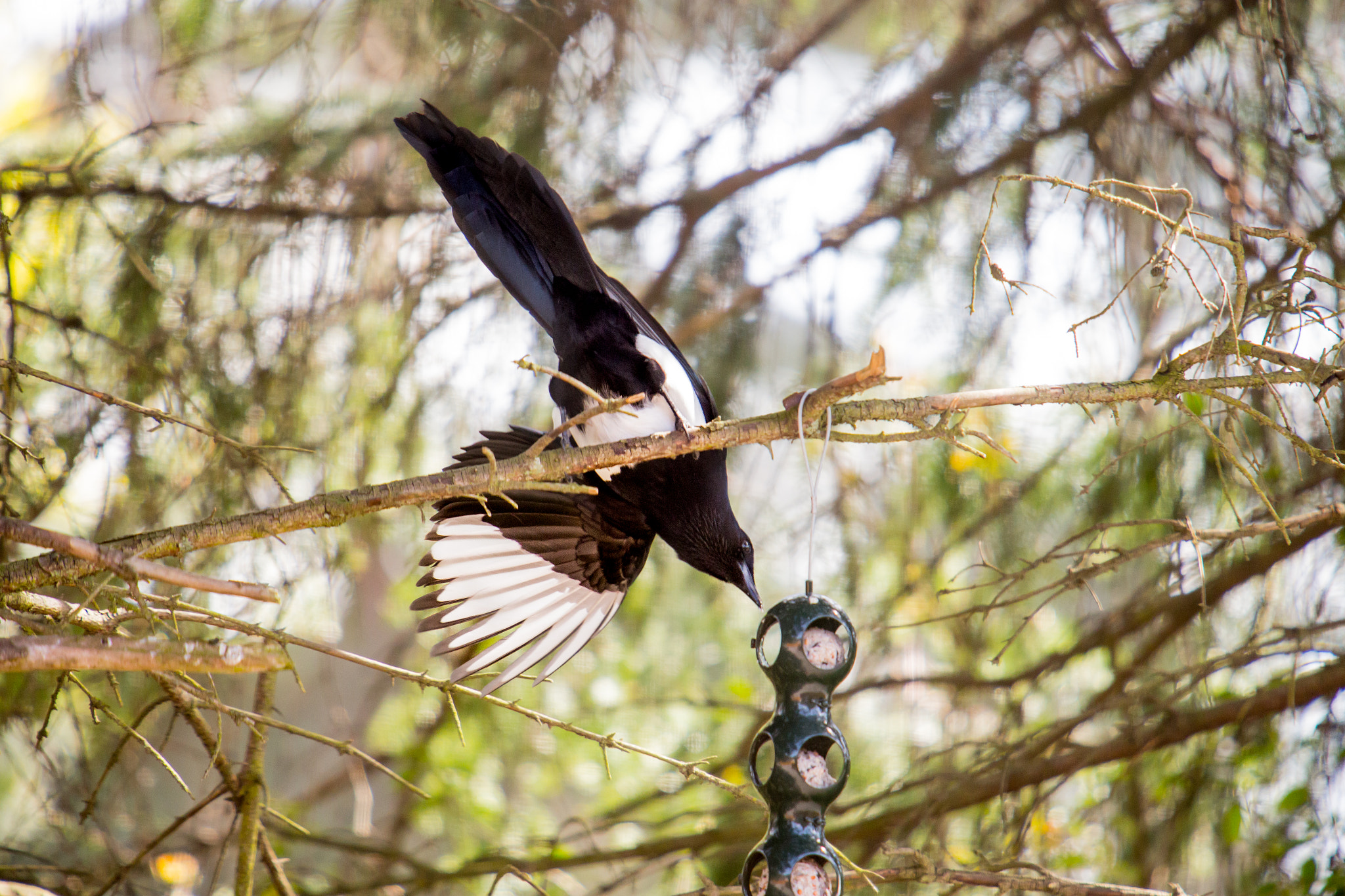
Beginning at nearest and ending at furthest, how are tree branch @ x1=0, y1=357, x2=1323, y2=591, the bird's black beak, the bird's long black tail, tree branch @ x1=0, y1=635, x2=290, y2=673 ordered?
tree branch @ x1=0, y1=635, x2=290, y2=673
tree branch @ x1=0, y1=357, x2=1323, y2=591
the bird's long black tail
the bird's black beak

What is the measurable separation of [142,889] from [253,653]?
4.08 feet

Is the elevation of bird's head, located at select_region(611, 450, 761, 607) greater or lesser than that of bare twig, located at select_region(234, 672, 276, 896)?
greater

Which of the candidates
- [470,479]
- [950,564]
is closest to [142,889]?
[470,479]

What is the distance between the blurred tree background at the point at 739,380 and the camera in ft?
6.10

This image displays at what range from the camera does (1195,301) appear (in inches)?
78.8

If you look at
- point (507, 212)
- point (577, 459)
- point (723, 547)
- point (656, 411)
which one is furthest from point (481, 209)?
point (723, 547)

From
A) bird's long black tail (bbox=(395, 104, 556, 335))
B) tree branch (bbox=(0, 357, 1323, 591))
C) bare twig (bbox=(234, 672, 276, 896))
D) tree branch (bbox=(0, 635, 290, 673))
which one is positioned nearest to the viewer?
tree branch (bbox=(0, 635, 290, 673))

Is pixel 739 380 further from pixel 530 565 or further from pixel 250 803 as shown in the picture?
pixel 250 803

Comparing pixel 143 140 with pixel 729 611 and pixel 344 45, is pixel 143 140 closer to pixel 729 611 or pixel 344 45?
pixel 344 45

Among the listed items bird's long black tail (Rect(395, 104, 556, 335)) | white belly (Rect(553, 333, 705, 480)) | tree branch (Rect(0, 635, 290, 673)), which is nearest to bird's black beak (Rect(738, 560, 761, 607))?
white belly (Rect(553, 333, 705, 480))

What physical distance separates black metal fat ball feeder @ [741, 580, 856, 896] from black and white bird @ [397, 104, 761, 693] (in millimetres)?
377

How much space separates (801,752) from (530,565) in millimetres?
978

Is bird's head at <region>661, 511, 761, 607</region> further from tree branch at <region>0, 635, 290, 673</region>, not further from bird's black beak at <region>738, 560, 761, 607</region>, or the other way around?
tree branch at <region>0, 635, 290, 673</region>

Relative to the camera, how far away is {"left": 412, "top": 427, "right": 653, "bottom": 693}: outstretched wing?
6.35ft
